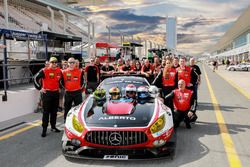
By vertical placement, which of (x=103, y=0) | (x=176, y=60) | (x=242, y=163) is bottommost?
(x=242, y=163)

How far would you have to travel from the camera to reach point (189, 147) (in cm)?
568

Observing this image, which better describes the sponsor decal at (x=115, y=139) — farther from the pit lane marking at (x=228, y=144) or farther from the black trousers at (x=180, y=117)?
the black trousers at (x=180, y=117)

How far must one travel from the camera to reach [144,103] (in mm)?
5957

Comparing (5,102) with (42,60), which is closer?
(5,102)

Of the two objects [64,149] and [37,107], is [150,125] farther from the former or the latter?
[37,107]

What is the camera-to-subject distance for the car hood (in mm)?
5000

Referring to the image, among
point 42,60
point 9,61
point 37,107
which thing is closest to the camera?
point 37,107

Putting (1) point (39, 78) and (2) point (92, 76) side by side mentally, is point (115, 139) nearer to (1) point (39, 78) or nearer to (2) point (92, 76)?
(1) point (39, 78)

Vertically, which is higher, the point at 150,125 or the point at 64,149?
the point at 150,125

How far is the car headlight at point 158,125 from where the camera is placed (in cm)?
493

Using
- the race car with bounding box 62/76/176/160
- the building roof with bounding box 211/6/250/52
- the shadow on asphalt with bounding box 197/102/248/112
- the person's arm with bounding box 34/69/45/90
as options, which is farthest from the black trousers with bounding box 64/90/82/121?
the building roof with bounding box 211/6/250/52

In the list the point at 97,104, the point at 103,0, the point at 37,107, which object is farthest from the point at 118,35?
the point at 97,104

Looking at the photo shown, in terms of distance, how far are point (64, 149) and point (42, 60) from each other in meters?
10.9

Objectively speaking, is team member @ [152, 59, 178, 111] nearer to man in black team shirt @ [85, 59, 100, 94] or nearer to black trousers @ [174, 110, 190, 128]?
black trousers @ [174, 110, 190, 128]
